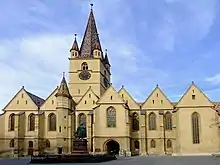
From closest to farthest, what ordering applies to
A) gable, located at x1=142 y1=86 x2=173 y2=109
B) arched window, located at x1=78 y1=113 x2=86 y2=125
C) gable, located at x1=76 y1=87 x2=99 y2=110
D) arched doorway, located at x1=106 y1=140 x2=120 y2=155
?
1. arched doorway, located at x1=106 y1=140 x2=120 y2=155
2. arched window, located at x1=78 y1=113 x2=86 y2=125
3. gable, located at x1=142 y1=86 x2=173 y2=109
4. gable, located at x1=76 y1=87 x2=99 y2=110

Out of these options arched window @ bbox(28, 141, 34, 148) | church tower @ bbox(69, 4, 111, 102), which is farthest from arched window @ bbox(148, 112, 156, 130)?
arched window @ bbox(28, 141, 34, 148)

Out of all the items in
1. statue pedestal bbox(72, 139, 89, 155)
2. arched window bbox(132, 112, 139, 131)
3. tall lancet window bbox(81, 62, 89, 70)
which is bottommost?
statue pedestal bbox(72, 139, 89, 155)

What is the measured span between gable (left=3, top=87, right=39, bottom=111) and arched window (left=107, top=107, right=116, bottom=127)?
15.0m

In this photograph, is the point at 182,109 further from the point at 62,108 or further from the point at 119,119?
the point at 62,108

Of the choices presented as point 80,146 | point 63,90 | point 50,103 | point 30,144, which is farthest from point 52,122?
point 80,146

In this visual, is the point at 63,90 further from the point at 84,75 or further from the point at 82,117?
the point at 84,75

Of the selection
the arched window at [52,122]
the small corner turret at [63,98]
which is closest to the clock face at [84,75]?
the small corner turret at [63,98]

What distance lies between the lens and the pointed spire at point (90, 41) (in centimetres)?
7725

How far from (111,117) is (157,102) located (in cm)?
1051

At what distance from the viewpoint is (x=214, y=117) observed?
60062mm

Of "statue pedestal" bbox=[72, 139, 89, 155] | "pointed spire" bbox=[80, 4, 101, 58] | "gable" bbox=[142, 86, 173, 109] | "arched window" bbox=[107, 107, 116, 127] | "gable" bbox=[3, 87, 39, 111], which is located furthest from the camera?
"pointed spire" bbox=[80, 4, 101, 58]

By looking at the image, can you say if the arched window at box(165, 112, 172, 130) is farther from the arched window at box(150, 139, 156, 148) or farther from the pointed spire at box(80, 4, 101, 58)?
the pointed spire at box(80, 4, 101, 58)

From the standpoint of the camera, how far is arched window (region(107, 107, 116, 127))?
60819 millimetres

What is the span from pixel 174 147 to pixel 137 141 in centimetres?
673
